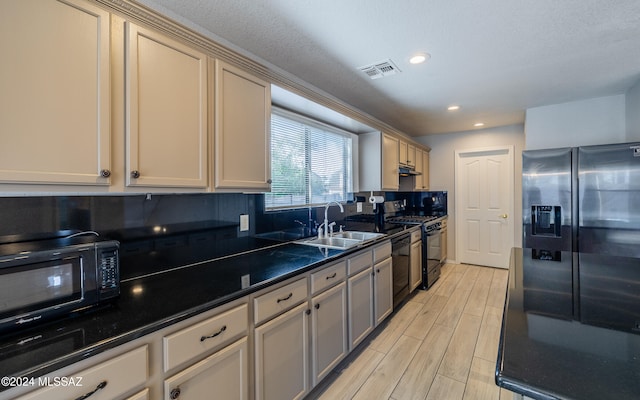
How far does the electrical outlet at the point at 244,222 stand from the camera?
2062 mm

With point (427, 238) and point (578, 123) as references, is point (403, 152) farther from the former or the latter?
point (578, 123)

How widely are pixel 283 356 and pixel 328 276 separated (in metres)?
0.57

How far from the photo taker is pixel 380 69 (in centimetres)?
236

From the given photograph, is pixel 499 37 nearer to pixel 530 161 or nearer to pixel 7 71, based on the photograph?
pixel 530 161

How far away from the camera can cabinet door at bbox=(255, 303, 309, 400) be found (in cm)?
142

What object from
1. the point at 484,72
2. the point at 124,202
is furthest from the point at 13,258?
the point at 484,72

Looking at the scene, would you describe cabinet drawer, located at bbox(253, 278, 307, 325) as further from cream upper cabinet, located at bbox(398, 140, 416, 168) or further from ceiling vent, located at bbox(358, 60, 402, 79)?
cream upper cabinet, located at bbox(398, 140, 416, 168)

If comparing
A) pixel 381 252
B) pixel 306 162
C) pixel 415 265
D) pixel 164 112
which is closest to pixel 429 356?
pixel 381 252

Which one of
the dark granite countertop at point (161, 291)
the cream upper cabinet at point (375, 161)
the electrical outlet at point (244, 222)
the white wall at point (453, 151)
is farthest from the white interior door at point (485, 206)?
the electrical outlet at point (244, 222)

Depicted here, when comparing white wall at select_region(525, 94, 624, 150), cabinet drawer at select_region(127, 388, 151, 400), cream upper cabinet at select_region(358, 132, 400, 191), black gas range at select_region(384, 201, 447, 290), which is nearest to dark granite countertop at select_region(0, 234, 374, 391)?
cabinet drawer at select_region(127, 388, 151, 400)

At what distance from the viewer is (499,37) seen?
191 centimetres

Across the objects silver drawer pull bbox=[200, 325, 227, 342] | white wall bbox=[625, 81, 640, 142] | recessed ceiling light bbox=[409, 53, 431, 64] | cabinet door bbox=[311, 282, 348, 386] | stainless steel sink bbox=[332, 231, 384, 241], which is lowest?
cabinet door bbox=[311, 282, 348, 386]

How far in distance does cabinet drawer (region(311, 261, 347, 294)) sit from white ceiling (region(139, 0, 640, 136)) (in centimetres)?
160

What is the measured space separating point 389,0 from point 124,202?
71.5 inches
